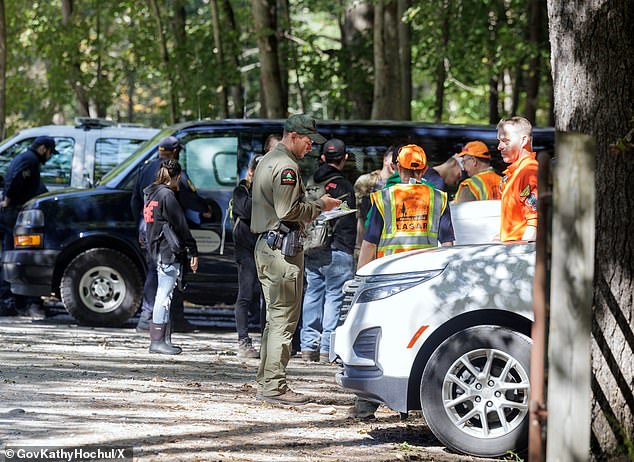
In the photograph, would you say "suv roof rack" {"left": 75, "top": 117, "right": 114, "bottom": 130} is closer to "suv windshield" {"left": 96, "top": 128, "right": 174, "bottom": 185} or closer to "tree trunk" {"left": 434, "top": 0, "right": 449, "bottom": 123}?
"suv windshield" {"left": 96, "top": 128, "right": 174, "bottom": 185}

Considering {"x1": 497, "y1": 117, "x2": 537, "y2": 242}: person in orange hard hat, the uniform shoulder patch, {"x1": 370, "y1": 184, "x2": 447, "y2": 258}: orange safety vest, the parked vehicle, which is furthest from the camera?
the parked vehicle

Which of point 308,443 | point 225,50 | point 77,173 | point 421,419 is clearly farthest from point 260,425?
point 225,50

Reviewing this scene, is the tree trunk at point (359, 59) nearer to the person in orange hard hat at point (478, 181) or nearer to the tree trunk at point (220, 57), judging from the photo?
the tree trunk at point (220, 57)

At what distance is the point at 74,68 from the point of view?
92.4ft

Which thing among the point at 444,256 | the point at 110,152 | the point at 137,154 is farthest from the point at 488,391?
the point at 110,152

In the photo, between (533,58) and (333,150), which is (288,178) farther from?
(533,58)

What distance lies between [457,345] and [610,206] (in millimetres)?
1235

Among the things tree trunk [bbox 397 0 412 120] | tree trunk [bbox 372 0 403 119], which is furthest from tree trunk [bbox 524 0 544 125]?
tree trunk [bbox 372 0 403 119]

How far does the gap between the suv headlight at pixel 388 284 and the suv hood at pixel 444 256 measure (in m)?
0.03

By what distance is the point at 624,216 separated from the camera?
6426mm

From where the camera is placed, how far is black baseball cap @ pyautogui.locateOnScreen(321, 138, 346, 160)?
422 inches

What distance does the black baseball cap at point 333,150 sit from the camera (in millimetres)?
10719

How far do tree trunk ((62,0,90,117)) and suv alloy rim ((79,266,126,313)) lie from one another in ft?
50.6

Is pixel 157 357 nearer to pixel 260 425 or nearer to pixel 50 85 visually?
pixel 260 425
